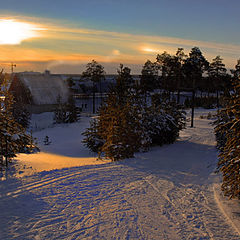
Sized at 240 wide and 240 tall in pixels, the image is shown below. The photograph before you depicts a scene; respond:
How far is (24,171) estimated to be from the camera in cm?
1120

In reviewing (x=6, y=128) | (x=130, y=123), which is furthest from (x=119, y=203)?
(x=130, y=123)

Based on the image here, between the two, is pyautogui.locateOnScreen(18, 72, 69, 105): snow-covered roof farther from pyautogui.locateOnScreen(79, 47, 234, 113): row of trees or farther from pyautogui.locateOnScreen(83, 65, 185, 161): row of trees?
pyautogui.locateOnScreen(83, 65, 185, 161): row of trees

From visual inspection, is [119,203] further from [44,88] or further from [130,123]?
[44,88]

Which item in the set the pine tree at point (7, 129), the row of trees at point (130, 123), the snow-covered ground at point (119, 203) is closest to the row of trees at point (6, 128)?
the pine tree at point (7, 129)

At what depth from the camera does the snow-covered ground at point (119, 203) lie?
6286 mm

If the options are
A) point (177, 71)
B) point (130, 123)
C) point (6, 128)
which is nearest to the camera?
point (6, 128)

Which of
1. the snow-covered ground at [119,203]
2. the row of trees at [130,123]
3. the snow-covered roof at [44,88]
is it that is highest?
the snow-covered roof at [44,88]

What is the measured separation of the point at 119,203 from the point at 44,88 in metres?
40.8

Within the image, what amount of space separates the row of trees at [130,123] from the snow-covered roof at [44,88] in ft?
89.4

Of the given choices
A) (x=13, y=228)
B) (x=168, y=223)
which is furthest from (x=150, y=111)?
(x=13, y=228)

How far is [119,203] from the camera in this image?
7.84 meters

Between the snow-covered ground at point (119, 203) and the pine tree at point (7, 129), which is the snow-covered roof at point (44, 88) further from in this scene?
the snow-covered ground at point (119, 203)

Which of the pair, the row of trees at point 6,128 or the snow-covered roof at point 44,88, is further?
the snow-covered roof at point 44,88

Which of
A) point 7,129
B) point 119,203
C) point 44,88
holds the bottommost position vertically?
point 119,203
